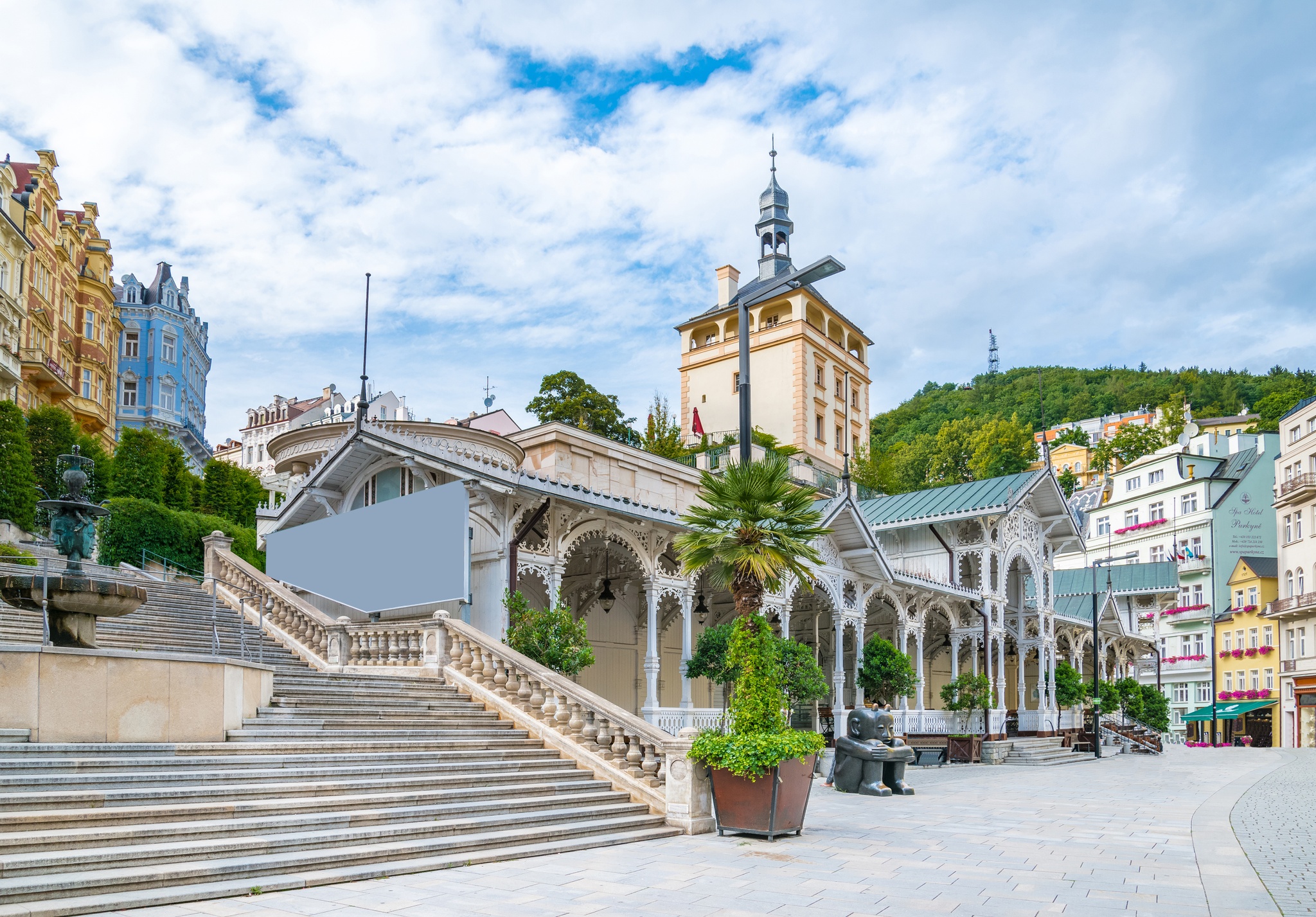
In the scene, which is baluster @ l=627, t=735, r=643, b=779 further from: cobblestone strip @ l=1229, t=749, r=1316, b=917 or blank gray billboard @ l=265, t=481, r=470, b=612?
cobblestone strip @ l=1229, t=749, r=1316, b=917

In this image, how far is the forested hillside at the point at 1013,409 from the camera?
222ft

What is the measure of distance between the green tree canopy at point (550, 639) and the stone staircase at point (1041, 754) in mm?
16579

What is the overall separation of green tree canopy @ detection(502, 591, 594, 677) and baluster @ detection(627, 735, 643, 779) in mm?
3092

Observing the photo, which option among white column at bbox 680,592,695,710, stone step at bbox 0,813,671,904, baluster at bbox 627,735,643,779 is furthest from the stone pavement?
white column at bbox 680,592,695,710

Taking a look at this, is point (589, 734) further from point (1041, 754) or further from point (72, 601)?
point (1041, 754)

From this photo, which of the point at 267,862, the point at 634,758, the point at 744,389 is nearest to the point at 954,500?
the point at 744,389

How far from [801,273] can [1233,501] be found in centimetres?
5681

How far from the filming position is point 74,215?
51.7 m

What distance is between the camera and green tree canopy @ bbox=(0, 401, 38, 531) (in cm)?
2631

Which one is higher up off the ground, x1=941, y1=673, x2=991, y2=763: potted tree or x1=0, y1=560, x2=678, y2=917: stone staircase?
x1=0, y1=560, x2=678, y2=917: stone staircase

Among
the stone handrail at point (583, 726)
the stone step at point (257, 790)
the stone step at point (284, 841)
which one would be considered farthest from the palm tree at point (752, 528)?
the stone step at point (257, 790)

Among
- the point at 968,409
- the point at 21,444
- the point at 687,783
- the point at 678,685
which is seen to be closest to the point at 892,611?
the point at 678,685

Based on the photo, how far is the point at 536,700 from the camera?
13953 mm

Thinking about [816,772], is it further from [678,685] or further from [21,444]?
[21,444]
